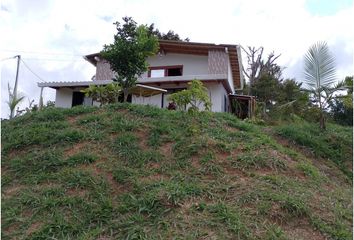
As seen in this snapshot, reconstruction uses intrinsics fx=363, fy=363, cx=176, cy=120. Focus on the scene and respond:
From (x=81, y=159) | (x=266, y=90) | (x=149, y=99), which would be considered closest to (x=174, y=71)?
(x=149, y=99)

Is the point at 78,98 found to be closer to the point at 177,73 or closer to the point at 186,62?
the point at 177,73

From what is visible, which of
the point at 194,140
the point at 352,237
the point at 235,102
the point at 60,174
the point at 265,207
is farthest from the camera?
the point at 235,102

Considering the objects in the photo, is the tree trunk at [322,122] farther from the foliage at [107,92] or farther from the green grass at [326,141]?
the foliage at [107,92]

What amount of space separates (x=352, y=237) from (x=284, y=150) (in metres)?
2.67

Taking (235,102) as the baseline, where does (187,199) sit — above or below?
below

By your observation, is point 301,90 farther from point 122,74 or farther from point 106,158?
point 106,158

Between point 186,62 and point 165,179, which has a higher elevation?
point 186,62

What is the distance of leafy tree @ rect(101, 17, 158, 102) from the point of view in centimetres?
988

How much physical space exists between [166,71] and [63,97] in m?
4.40

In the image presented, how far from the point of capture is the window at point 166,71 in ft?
49.6

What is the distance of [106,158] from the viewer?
577cm

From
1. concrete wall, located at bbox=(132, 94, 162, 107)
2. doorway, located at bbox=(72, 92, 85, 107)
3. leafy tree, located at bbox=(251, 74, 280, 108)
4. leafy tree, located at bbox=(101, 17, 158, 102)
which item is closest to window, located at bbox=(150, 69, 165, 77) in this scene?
concrete wall, located at bbox=(132, 94, 162, 107)

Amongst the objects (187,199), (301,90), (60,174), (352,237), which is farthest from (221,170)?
(301,90)

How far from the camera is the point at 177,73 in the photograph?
1514cm
